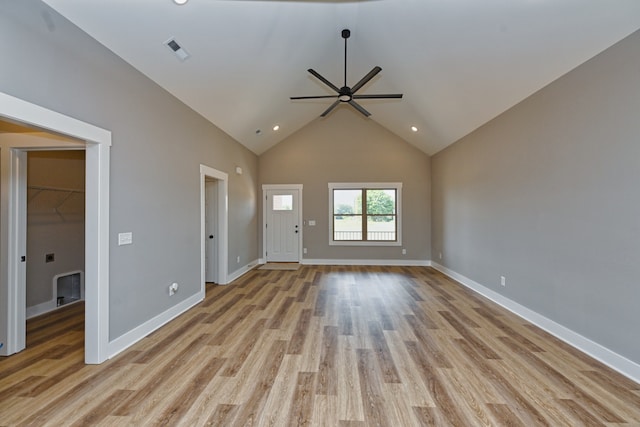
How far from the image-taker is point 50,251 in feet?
12.8

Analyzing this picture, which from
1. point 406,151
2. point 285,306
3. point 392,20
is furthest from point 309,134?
point 285,306

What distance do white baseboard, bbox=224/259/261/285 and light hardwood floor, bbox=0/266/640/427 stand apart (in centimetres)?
181

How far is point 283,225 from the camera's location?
7.51 m

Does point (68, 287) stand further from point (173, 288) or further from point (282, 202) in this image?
point (282, 202)

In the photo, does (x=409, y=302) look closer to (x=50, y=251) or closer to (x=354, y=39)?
(x=354, y=39)

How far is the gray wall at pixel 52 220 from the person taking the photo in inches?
146

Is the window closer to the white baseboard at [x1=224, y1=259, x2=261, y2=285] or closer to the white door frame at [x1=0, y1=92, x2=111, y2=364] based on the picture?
the white baseboard at [x1=224, y1=259, x2=261, y2=285]

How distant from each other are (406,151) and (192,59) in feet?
17.7

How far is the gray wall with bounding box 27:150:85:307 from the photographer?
370 centimetres

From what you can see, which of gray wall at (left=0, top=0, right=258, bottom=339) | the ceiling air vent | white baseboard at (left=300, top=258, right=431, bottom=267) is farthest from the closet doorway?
white baseboard at (left=300, top=258, right=431, bottom=267)

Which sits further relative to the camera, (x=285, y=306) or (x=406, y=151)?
(x=406, y=151)

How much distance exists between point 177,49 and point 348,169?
16.2ft

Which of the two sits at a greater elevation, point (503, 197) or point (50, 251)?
point (503, 197)

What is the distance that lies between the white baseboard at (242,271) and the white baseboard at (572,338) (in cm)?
449
